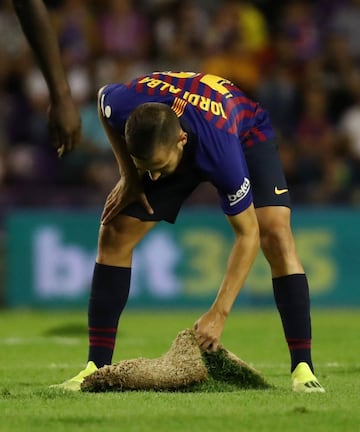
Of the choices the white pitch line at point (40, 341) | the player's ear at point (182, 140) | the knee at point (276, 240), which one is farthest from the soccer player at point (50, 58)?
the white pitch line at point (40, 341)

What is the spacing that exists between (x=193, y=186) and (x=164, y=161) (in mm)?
550

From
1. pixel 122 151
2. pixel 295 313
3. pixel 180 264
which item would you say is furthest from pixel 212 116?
pixel 180 264

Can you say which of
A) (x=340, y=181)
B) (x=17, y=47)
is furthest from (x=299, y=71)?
(x=17, y=47)

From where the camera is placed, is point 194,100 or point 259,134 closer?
point 194,100

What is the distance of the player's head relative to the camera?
557 centimetres

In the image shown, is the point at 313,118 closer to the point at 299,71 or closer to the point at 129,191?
the point at 299,71

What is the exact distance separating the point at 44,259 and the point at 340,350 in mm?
4763

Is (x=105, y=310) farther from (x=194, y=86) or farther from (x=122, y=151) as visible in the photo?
(x=194, y=86)

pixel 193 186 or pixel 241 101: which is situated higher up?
pixel 241 101

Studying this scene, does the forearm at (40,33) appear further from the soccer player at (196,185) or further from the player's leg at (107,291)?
the player's leg at (107,291)

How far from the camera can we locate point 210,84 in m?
6.21

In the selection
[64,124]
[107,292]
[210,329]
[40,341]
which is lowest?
[40,341]

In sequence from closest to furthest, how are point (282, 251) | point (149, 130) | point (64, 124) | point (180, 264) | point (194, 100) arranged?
1. point (64, 124)
2. point (149, 130)
3. point (194, 100)
4. point (282, 251)
5. point (180, 264)

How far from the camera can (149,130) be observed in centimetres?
557
